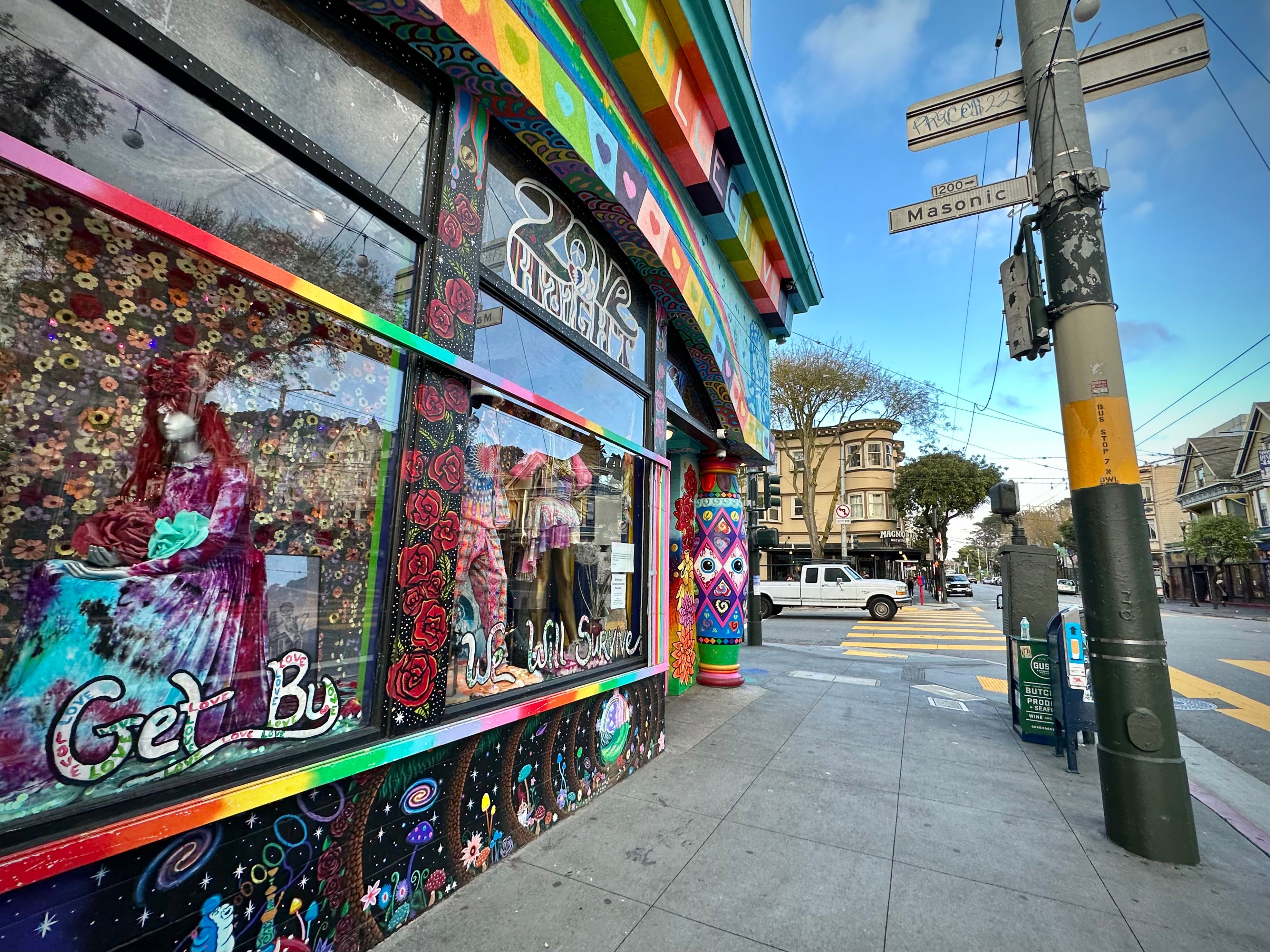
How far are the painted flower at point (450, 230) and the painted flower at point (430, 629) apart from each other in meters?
1.90

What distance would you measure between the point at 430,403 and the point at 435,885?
7.62 feet

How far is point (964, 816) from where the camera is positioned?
12.9ft

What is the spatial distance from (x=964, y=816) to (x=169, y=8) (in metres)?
5.93

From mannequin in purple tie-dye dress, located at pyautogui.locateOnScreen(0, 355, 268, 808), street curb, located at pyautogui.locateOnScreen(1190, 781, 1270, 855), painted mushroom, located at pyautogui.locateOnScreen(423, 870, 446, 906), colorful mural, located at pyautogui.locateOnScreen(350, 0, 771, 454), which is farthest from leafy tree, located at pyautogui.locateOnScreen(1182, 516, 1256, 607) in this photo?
mannequin in purple tie-dye dress, located at pyautogui.locateOnScreen(0, 355, 268, 808)

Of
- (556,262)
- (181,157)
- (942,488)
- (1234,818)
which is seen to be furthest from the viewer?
(942,488)

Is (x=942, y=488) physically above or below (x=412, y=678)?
above

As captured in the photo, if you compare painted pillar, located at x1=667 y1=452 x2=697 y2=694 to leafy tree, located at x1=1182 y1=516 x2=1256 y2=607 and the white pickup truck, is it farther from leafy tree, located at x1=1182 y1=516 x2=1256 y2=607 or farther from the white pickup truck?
leafy tree, located at x1=1182 y1=516 x2=1256 y2=607

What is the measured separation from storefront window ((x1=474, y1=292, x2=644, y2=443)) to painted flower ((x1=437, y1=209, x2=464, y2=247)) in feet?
1.20

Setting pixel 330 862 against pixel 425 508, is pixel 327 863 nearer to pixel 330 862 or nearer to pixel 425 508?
pixel 330 862

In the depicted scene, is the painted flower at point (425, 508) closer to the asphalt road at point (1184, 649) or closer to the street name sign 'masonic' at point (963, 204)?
the street name sign 'masonic' at point (963, 204)

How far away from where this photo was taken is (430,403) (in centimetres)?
292

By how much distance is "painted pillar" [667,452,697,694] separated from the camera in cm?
738

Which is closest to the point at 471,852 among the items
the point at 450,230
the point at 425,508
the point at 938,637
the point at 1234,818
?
the point at 425,508

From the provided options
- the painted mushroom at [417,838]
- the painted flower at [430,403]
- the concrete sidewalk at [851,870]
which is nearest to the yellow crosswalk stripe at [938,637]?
the concrete sidewalk at [851,870]
